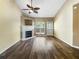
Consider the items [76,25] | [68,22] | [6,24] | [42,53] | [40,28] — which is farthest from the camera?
[40,28]

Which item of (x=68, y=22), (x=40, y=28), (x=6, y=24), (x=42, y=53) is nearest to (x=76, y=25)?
(x=68, y=22)

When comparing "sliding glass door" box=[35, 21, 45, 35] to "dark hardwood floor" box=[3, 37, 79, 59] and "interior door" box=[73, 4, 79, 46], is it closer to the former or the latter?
"interior door" box=[73, 4, 79, 46]

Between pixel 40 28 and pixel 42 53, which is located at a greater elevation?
pixel 40 28

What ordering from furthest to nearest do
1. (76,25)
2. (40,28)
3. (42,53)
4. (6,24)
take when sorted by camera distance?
(40,28), (76,25), (6,24), (42,53)

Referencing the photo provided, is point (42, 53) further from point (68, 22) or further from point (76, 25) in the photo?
point (68, 22)

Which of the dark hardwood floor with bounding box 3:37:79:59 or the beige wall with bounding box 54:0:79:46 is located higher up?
the beige wall with bounding box 54:0:79:46

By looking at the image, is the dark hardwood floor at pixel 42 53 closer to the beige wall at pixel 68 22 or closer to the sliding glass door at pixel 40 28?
the beige wall at pixel 68 22

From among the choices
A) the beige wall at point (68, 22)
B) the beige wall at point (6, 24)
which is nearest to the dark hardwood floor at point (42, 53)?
the beige wall at point (6, 24)

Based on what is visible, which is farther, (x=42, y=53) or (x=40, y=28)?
(x=40, y=28)

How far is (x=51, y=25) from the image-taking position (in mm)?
13391

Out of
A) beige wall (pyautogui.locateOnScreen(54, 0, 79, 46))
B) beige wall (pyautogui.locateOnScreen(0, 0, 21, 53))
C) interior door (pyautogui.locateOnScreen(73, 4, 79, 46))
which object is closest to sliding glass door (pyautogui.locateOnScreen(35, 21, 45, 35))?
beige wall (pyautogui.locateOnScreen(54, 0, 79, 46))

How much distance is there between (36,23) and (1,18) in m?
8.77

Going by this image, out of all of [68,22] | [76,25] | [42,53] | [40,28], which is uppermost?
[68,22]

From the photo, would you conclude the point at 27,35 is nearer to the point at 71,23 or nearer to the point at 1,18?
the point at 71,23
